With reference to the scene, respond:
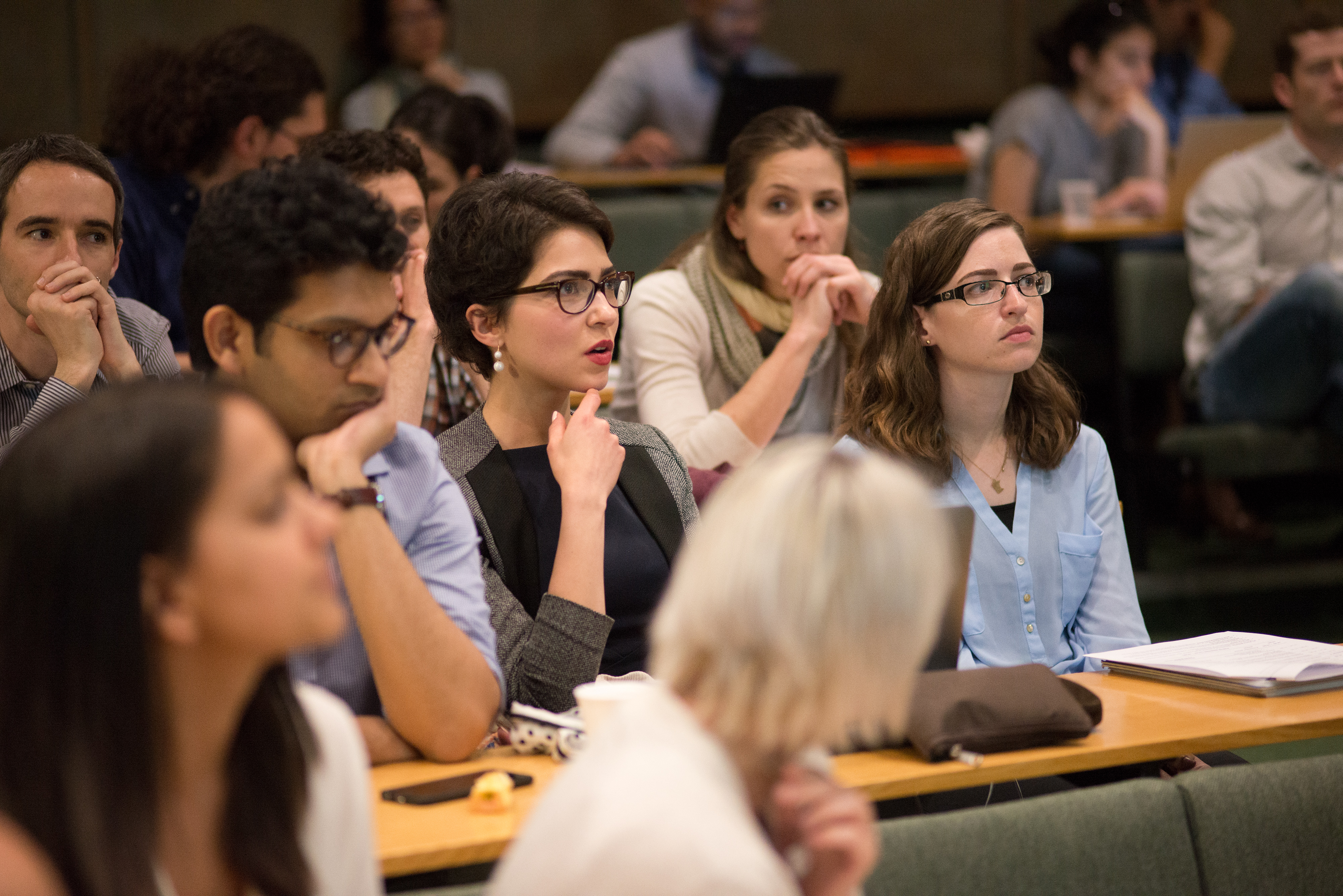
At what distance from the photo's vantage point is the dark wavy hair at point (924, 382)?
2.27 m

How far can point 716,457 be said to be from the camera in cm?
280

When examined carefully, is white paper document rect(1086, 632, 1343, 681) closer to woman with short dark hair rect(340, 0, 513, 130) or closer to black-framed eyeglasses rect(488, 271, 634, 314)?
black-framed eyeglasses rect(488, 271, 634, 314)

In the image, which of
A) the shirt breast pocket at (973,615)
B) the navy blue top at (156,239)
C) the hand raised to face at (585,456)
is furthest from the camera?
the navy blue top at (156,239)

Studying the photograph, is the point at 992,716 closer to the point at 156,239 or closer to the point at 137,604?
the point at 137,604

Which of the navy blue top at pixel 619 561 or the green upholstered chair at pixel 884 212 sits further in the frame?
the green upholstered chair at pixel 884 212

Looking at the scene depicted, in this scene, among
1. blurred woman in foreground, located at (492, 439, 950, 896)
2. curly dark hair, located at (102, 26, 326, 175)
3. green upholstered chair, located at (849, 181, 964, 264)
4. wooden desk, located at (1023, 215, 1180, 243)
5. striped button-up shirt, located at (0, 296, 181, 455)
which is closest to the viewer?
blurred woman in foreground, located at (492, 439, 950, 896)

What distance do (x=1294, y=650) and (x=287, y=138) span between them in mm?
2675

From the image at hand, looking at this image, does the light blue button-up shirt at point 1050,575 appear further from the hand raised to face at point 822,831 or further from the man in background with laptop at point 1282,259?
the man in background with laptop at point 1282,259

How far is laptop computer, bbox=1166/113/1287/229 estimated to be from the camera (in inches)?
187

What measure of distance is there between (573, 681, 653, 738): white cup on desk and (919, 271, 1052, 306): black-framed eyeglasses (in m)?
1.06

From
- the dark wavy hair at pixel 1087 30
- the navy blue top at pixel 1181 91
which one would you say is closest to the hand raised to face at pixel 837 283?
the dark wavy hair at pixel 1087 30

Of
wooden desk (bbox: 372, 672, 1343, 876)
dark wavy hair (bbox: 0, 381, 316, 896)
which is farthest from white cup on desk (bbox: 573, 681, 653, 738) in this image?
dark wavy hair (bbox: 0, 381, 316, 896)

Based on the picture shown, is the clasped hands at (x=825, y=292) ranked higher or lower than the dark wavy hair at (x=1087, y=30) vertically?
lower

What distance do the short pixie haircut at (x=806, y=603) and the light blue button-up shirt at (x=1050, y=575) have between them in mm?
1168
